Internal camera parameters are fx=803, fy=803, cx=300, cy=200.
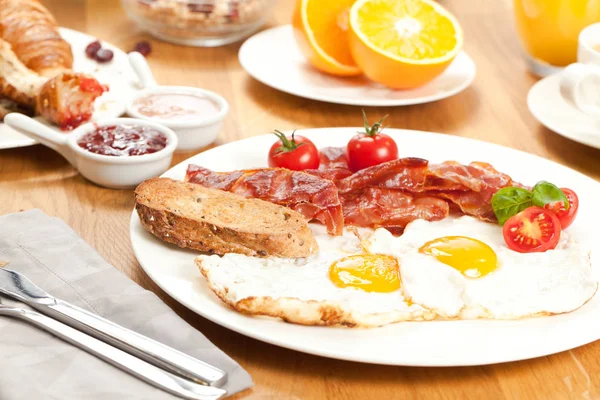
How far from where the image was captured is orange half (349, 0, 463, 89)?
157 inches

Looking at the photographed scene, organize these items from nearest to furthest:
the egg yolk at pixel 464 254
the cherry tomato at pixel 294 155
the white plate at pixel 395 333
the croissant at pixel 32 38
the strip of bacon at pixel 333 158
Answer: the white plate at pixel 395 333
the egg yolk at pixel 464 254
the cherry tomato at pixel 294 155
the strip of bacon at pixel 333 158
the croissant at pixel 32 38

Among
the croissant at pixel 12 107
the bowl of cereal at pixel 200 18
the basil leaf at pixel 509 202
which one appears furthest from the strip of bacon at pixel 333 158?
the bowl of cereal at pixel 200 18

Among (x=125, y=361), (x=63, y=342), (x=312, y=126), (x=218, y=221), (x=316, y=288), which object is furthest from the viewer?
(x=312, y=126)

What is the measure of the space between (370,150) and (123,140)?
3.32 ft

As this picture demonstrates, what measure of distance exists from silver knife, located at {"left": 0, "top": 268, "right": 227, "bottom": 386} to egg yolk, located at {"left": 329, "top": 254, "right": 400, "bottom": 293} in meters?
0.51

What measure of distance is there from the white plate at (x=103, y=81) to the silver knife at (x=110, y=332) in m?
1.18

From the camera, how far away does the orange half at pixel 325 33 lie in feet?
14.0

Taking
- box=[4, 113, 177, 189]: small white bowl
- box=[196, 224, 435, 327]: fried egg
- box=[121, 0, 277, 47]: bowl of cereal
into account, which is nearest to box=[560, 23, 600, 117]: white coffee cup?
box=[196, 224, 435, 327]: fried egg

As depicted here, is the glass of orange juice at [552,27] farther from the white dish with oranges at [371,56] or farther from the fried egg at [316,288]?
the fried egg at [316,288]

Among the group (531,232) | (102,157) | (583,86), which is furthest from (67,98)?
(583,86)

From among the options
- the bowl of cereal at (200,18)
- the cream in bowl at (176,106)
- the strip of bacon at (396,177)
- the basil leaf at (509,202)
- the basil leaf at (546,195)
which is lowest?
the bowl of cereal at (200,18)

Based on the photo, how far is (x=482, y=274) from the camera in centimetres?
248

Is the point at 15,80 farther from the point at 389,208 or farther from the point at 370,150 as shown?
the point at 389,208

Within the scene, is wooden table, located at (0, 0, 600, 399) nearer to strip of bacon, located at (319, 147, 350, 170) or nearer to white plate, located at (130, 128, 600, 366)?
white plate, located at (130, 128, 600, 366)
